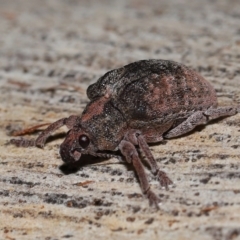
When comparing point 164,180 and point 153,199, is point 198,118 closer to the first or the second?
point 164,180

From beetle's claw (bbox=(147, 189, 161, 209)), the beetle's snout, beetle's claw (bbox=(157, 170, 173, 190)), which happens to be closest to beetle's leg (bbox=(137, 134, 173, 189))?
beetle's claw (bbox=(157, 170, 173, 190))

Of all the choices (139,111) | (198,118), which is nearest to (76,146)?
(139,111)

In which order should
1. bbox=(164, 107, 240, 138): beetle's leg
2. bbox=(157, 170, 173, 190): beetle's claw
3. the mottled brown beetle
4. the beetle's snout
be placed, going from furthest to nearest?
bbox=(164, 107, 240, 138): beetle's leg < the mottled brown beetle < the beetle's snout < bbox=(157, 170, 173, 190): beetle's claw

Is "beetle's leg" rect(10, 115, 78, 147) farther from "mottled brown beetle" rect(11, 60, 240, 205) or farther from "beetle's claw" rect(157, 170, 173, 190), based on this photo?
"beetle's claw" rect(157, 170, 173, 190)

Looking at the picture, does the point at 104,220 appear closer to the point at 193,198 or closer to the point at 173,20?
the point at 193,198

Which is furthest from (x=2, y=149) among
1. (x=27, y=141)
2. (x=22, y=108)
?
(x=22, y=108)
